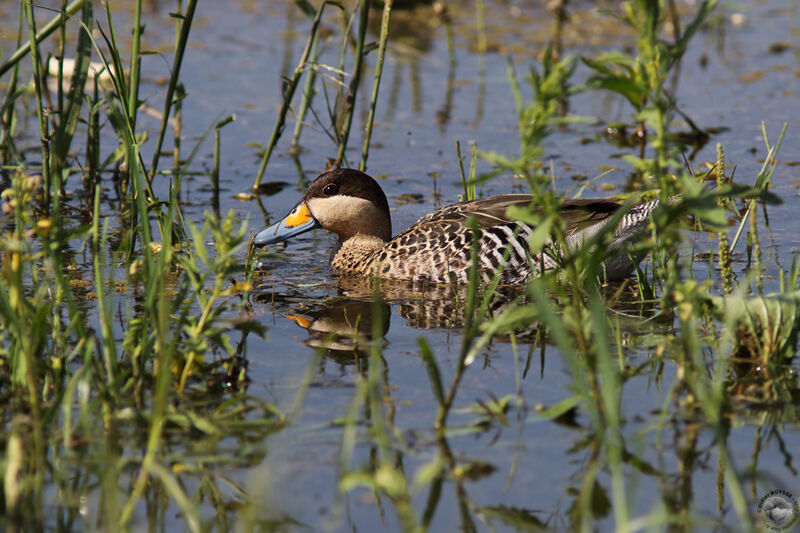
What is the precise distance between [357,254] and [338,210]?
1.12 ft

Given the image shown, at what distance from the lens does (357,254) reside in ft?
22.1

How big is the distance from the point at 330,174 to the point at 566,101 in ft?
13.3

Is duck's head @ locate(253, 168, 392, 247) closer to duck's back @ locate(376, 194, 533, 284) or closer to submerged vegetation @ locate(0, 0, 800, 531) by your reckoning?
duck's back @ locate(376, 194, 533, 284)

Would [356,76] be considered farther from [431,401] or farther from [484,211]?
[431,401]

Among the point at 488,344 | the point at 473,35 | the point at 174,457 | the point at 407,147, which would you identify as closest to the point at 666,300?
the point at 488,344

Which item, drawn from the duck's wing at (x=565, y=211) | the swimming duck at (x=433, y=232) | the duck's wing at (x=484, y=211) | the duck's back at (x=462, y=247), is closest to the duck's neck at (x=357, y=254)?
the swimming duck at (x=433, y=232)

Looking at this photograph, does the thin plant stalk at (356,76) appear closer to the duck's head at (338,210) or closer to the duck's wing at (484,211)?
the duck's head at (338,210)

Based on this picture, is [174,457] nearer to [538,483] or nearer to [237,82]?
[538,483]

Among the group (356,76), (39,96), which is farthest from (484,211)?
(39,96)

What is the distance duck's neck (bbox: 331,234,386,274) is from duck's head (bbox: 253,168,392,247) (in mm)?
52

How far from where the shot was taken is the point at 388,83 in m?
10.6

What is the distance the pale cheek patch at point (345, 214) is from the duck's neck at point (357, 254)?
65 millimetres

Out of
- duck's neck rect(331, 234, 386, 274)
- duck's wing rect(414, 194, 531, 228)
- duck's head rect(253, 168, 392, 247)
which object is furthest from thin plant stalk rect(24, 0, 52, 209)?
duck's wing rect(414, 194, 531, 228)

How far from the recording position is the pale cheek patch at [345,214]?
268 inches
